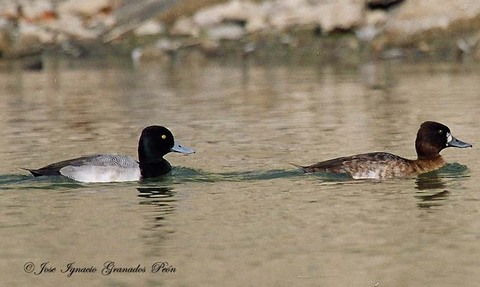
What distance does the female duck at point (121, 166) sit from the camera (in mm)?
14211

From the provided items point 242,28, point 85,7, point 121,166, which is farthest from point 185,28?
point 121,166

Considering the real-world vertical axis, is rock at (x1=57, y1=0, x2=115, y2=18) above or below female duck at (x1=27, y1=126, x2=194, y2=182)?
above

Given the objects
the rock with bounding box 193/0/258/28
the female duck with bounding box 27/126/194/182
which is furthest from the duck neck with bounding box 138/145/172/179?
the rock with bounding box 193/0/258/28

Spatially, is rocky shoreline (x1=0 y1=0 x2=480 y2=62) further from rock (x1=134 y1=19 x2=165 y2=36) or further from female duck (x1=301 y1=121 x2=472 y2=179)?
female duck (x1=301 y1=121 x2=472 y2=179)

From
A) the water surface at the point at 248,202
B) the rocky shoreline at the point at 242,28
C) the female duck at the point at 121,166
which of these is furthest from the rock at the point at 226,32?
the female duck at the point at 121,166

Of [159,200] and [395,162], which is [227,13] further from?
[159,200]

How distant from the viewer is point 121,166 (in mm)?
14359

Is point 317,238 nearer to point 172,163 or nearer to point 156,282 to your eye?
point 156,282

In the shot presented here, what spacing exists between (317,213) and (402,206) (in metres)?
0.87

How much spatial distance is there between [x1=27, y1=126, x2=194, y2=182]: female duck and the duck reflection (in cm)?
54

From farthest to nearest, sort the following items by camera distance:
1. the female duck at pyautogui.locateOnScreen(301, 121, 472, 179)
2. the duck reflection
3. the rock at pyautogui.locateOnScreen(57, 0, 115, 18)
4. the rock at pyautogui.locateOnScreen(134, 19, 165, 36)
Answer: the rock at pyautogui.locateOnScreen(57, 0, 115, 18)
the rock at pyautogui.locateOnScreen(134, 19, 165, 36)
the female duck at pyautogui.locateOnScreen(301, 121, 472, 179)
the duck reflection

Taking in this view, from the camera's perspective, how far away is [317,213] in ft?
38.4

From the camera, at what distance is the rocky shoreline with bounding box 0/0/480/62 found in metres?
39.1

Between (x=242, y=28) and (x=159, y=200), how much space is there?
31614 millimetres
